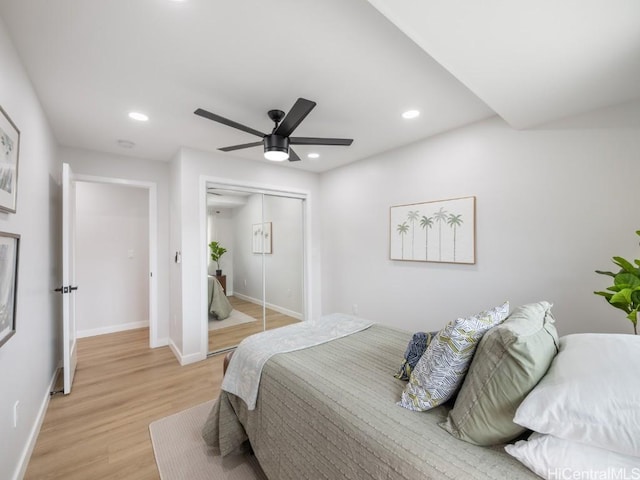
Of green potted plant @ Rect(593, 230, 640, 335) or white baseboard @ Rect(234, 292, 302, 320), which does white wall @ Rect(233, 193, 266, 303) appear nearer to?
white baseboard @ Rect(234, 292, 302, 320)

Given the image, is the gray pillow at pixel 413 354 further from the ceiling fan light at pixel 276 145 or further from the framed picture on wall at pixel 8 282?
the framed picture on wall at pixel 8 282

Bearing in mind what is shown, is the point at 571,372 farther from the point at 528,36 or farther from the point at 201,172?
the point at 201,172

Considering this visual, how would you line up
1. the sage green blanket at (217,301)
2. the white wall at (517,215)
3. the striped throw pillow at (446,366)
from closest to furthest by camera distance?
the striped throw pillow at (446,366) → the white wall at (517,215) → the sage green blanket at (217,301)

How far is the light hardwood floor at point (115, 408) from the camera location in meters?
1.82

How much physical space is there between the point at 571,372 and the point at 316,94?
2.19 metres

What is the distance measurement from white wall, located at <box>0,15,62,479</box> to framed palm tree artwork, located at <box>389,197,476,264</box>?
3224 millimetres

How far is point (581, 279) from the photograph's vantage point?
219 centimetres

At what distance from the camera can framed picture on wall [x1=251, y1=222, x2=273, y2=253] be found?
4062mm

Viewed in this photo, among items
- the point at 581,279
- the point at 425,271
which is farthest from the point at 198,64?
the point at 581,279

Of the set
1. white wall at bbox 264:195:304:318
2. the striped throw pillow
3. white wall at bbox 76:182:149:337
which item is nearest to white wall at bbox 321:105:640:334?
white wall at bbox 264:195:304:318

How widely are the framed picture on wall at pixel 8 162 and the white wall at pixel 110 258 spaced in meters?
3.07

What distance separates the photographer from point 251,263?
4.08 metres

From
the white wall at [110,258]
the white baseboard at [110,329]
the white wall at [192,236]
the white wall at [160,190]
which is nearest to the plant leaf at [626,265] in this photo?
the white wall at [192,236]

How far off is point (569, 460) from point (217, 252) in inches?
142
